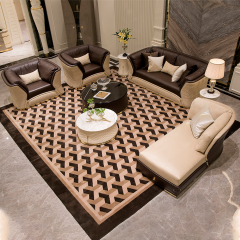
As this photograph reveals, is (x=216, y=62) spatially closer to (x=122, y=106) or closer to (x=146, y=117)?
(x=146, y=117)

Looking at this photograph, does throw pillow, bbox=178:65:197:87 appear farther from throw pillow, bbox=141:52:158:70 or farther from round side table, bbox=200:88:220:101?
throw pillow, bbox=141:52:158:70

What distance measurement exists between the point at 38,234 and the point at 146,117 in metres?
2.83

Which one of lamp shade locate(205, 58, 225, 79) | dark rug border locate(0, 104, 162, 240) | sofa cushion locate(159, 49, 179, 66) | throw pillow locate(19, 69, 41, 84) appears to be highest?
lamp shade locate(205, 58, 225, 79)

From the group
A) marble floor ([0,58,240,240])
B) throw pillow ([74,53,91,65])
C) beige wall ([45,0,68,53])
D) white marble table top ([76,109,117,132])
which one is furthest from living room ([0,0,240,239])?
beige wall ([45,0,68,53])

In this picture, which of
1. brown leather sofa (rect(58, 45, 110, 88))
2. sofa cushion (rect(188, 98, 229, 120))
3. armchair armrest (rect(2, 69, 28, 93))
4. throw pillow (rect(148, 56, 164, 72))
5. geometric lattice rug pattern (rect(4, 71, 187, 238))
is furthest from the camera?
brown leather sofa (rect(58, 45, 110, 88))

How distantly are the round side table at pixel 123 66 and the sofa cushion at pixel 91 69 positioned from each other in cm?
51

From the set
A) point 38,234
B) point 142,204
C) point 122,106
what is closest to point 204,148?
point 142,204

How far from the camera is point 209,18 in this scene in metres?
5.02

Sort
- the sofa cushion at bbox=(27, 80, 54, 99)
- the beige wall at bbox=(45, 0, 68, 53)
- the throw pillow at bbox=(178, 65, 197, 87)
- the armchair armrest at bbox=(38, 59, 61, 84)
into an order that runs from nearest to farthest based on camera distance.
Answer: the throw pillow at bbox=(178, 65, 197, 87) → the sofa cushion at bbox=(27, 80, 54, 99) → the armchair armrest at bbox=(38, 59, 61, 84) → the beige wall at bbox=(45, 0, 68, 53)

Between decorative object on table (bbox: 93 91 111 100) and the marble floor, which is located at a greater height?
decorative object on table (bbox: 93 91 111 100)

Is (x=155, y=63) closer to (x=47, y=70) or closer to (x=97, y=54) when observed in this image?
(x=97, y=54)

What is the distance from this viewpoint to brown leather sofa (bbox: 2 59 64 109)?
16.3 ft

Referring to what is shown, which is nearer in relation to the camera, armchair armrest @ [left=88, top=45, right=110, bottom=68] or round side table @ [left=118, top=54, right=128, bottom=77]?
armchair armrest @ [left=88, top=45, right=110, bottom=68]

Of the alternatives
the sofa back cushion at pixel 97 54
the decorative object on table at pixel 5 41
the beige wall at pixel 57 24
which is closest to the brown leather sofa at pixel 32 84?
the sofa back cushion at pixel 97 54
